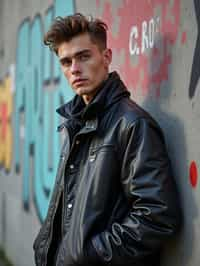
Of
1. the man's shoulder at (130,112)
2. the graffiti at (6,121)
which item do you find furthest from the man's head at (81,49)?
the graffiti at (6,121)

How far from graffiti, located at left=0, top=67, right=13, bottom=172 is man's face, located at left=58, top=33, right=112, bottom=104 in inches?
169

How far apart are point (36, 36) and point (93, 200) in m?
3.64

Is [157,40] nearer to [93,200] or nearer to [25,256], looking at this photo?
[93,200]

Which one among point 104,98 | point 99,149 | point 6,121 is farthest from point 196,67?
point 6,121

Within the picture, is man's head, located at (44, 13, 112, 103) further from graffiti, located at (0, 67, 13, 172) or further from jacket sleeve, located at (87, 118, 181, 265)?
graffiti, located at (0, 67, 13, 172)

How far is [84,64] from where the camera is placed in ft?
8.65

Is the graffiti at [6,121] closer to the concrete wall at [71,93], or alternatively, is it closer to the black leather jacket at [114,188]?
the concrete wall at [71,93]

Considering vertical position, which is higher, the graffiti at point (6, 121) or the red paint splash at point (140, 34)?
the red paint splash at point (140, 34)

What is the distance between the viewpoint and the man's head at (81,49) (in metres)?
2.62

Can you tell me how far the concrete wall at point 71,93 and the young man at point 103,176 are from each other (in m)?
0.13

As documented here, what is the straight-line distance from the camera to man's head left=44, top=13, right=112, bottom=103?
2.62 m

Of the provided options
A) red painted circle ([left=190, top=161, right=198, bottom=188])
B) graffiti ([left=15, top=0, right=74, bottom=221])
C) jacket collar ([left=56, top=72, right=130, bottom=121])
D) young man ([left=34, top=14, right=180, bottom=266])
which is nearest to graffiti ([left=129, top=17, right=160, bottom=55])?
young man ([left=34, top=14, right=180, bottom=266])

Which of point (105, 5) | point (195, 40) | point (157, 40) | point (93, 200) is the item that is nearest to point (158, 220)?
point (93, 200)

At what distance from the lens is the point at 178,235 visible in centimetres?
252
